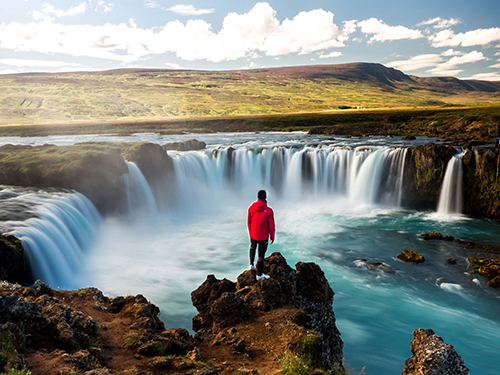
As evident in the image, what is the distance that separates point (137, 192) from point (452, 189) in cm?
2381

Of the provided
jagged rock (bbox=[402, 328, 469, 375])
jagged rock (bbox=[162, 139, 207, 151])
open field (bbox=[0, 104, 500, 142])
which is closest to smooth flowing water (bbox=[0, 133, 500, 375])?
jagged rock (bbox=[402, 328, 469, 375])

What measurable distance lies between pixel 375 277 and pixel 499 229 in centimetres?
1181

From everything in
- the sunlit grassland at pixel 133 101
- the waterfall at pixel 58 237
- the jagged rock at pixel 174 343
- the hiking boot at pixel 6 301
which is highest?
the sunlit grassland at pixel 133 101

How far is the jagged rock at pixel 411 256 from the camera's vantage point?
17.2 metres

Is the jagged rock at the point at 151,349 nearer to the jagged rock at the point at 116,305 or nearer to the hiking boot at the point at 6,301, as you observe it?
the hiking boot at the point at 6,301

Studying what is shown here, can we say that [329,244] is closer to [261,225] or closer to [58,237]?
[261,225]

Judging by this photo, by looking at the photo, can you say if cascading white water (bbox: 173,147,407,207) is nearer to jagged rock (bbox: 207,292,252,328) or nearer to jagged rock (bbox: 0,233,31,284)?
jagged rock (bbox: 0,233,31,284)

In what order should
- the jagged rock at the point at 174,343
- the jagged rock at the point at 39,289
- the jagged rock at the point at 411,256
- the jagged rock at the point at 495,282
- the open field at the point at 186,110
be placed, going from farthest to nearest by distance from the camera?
the open field at the point at 186,110 < the jagged rock at the point at 411,256 < the jagged rock at the point at 495,282 < the jagged rock at the point at 39,289 < the jagged rock at the point at 174,343

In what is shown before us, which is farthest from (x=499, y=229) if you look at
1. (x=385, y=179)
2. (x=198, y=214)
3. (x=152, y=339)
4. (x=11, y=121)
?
(x=11, y=121)

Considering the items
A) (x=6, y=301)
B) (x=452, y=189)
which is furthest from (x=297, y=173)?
(x=6, y=301)

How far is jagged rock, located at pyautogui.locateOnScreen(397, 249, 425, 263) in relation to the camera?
17234 mm

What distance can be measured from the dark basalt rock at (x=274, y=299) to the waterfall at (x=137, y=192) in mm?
16548

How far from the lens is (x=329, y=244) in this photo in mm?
20609

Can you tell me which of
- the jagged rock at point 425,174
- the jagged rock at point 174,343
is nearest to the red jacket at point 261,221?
the jagged rock at point 174,343
